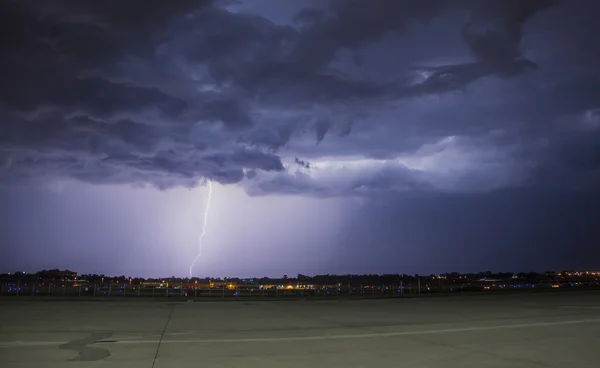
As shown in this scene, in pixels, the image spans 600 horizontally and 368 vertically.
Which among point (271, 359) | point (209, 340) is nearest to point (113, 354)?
point (209, 340)

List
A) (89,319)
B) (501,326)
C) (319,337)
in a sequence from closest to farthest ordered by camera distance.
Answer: (319,337) < (501,326) < (89,319)

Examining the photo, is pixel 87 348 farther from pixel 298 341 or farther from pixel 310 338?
pixel 310 338

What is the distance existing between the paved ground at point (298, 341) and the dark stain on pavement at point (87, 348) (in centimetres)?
2

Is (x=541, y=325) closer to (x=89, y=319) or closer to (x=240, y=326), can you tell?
(x=240, y=326)

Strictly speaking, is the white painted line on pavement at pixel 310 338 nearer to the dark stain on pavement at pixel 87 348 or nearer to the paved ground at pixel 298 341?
the paved ground at pixel 298 341

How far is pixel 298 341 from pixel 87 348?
484cm

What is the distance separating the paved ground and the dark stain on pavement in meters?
0.02

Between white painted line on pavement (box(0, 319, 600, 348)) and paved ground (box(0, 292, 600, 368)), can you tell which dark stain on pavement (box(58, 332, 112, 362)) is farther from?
white painted line on pavement (box(0, 319, 600, 348))

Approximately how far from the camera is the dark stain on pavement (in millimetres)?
9148

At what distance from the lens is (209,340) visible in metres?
11.4

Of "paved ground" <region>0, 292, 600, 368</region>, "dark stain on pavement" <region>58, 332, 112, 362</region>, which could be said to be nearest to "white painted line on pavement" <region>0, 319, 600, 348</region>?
"paved ground" <region>0, 292, 600, 368</region>

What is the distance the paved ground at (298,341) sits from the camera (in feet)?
29.1

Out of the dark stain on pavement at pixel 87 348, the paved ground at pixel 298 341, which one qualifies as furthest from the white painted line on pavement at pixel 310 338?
the dark stain on pavement at pixel 87 348

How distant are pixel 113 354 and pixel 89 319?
7.53m
